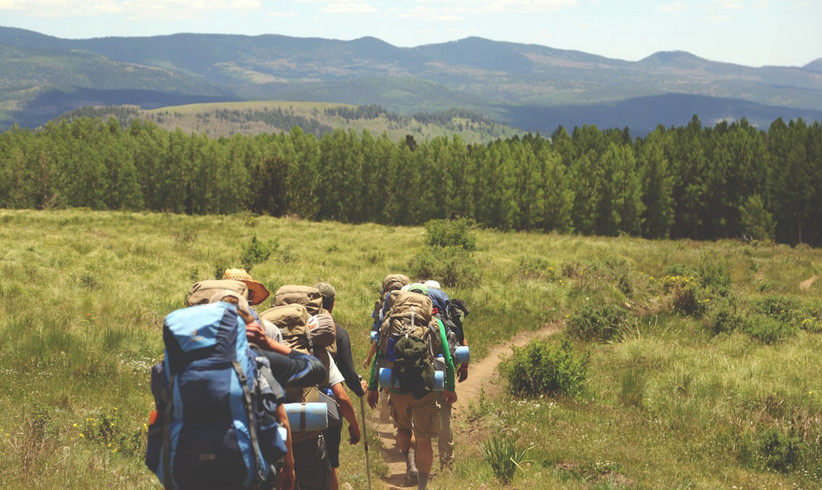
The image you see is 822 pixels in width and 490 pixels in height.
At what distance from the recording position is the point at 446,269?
897 inches

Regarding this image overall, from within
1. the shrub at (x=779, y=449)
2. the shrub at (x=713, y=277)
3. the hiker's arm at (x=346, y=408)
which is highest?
the hiker's arm at (x=346, y=408)

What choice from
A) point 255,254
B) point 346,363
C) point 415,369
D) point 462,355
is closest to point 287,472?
point 346,363

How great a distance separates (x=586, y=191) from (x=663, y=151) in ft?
42.4

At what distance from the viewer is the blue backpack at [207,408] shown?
3.73m

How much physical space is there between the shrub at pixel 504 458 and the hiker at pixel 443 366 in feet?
1.61

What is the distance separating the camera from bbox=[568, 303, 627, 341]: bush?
1670 cm

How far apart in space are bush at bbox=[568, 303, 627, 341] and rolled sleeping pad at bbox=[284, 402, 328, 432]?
42.1 ft

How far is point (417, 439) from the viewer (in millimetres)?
7562

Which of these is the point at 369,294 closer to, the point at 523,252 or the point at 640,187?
the point at 523,252

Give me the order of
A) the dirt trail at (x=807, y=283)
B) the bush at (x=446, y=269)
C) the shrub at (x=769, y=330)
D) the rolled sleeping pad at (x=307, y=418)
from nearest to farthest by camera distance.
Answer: the rolled sleeping pad at (x=307, y=418) < the shrub at (x=769, y=330) < the bush at (x=446, y=269) < the dirt trail at (x=807, y=283)

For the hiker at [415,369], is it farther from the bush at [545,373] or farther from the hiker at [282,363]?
the bush at [545,373]

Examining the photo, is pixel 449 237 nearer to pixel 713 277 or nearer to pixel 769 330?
pixel 713 277

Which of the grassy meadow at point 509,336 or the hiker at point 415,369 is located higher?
the hiker at point 415,369

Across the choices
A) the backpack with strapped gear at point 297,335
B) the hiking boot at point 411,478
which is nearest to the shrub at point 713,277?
the hiking boot at point 411,478
